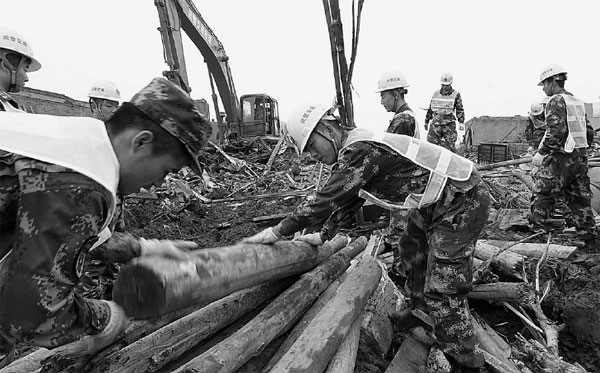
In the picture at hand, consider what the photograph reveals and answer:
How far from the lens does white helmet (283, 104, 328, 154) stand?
10.9 feet

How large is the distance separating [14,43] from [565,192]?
678 cm

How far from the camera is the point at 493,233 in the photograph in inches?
254

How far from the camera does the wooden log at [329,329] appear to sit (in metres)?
2.47

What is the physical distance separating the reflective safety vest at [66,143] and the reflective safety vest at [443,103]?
27.7 feet

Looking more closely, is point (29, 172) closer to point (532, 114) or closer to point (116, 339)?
point (116, 339)

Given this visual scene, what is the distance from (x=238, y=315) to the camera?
315 cm

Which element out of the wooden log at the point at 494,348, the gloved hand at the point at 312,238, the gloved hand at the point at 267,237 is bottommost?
the wooden log at the point at 494,348

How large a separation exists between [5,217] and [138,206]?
673 centimetres

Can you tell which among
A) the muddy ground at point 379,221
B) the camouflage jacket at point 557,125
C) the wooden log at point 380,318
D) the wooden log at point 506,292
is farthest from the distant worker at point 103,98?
the camouflage jacket at point 557,125

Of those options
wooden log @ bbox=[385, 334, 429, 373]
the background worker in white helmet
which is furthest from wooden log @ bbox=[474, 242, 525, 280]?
the background worker in white helmet

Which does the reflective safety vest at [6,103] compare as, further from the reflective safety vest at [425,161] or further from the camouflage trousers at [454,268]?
the camouflage trousers at [454,268]

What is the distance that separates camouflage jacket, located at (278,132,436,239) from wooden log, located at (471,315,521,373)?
1.32 meters

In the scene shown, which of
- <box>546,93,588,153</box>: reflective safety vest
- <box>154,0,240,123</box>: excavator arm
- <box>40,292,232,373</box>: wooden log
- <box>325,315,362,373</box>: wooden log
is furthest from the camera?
<box>154,0,240,123</box>: excavator arm

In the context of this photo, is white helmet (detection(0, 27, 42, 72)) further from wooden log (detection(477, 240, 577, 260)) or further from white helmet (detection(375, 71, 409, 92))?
wooden log (detection(477, 240, 577, 260))
